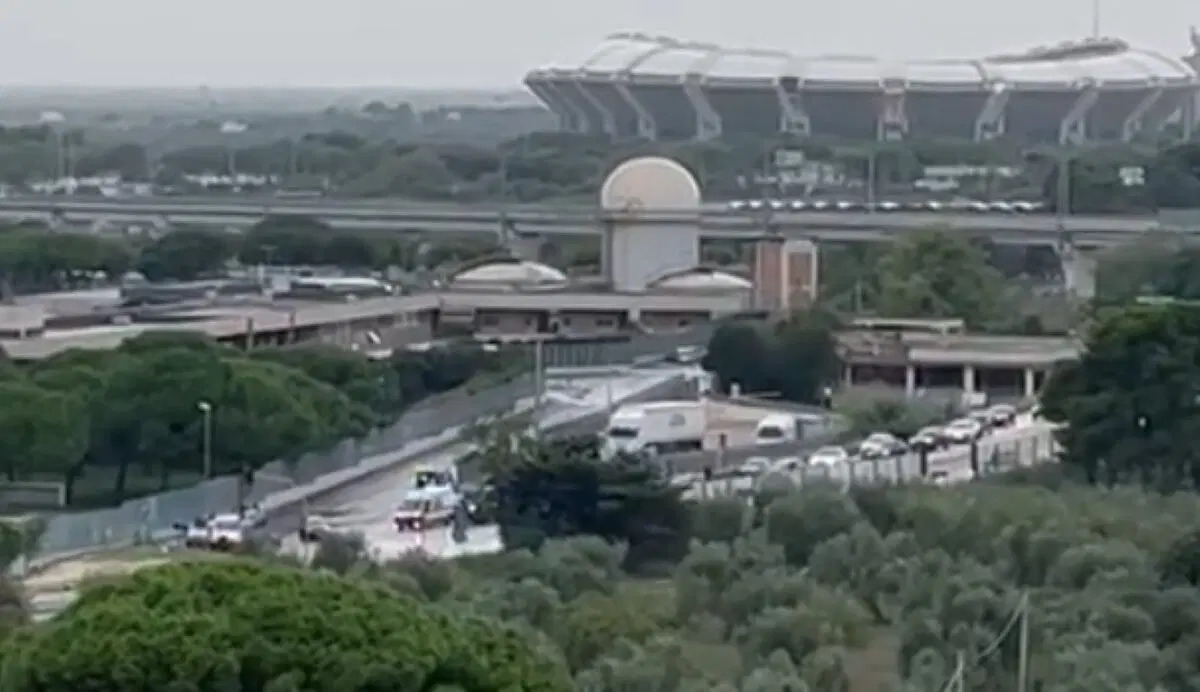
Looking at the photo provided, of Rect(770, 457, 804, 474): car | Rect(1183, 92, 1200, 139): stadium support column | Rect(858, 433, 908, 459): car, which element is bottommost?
Rect(1183, 92, 1200, 139): stadium support column

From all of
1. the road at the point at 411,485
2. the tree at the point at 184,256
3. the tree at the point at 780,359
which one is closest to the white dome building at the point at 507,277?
the tree at the point at 184,256

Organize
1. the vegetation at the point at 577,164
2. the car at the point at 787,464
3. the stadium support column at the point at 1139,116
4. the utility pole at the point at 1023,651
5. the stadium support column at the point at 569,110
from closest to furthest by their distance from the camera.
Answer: the utility pole at the point at 1023,651 → the car at the point at 787,464 → the vegetation at the point at 577,164 → the stadium support column at the point at 1139,116 → the stadium support column at the point at 569,110

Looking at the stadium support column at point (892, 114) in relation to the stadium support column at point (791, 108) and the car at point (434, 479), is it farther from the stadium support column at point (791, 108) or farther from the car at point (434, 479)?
the car at point (434, 479)

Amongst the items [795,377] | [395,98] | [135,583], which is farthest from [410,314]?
[395,98]

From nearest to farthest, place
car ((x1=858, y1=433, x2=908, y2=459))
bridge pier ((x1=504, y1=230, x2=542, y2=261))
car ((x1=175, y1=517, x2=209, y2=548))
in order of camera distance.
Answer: car ((x1=175, y1=517, x2=209, y2=548))
car ((x1=858, y1=433, x2=908, y2=459))
bridge pier ((x1=504, y1=230, x2=542, y2=261))

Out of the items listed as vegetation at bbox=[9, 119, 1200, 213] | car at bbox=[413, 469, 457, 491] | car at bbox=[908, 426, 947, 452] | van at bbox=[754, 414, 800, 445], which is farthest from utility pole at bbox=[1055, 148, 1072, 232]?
car at bbox=[413, 469, 457, 491]

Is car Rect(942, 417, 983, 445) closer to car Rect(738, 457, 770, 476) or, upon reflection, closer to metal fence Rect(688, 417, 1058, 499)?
metal fence Rect(688, 417, 1058, 499)
